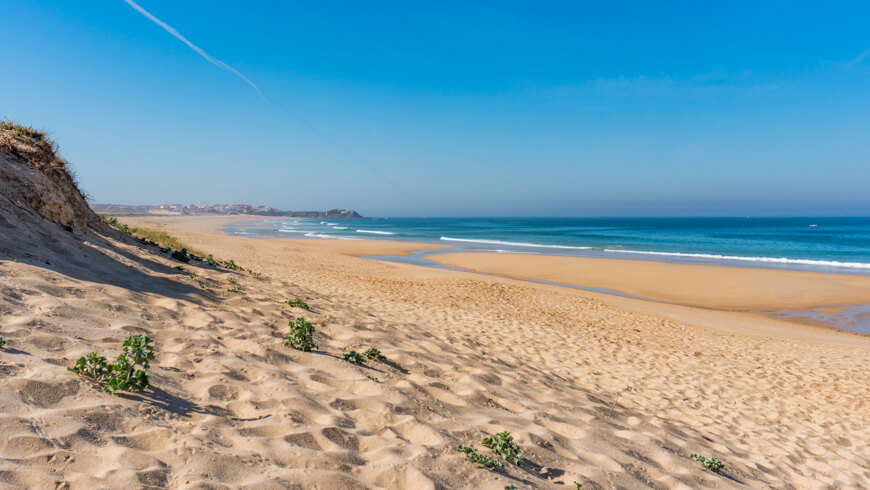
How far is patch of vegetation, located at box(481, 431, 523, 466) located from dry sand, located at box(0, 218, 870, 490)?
0.16 m

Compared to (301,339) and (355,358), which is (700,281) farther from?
(301,339)

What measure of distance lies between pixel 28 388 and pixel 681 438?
20.5 feet

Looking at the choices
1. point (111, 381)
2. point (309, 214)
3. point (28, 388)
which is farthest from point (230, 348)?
point (309, 214)

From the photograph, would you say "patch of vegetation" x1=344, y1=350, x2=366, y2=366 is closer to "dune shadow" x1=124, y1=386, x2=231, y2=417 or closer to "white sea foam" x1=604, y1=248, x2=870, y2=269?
"dune shadow" x1=124, y1=386, x2=231, y2=417

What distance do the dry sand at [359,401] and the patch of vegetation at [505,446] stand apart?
A: 16 centimetres

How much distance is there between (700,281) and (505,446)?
74.4 ft

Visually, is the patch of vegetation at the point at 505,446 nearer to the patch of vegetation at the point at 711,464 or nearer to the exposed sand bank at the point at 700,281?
the patch of vegetation at the point at 711,464

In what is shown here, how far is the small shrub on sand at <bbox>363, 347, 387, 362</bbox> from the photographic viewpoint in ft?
17.9

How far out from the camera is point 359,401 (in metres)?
4.14

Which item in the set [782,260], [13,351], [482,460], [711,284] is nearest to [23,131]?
[13,351]

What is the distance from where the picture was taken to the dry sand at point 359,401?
9.45ft

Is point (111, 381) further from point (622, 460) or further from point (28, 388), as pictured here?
point (622, 460)

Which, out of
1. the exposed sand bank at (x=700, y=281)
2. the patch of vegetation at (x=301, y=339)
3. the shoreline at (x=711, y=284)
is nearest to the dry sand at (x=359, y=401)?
the patch of vegetation at (x=301, y=339)

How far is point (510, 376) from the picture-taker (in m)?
6.19
